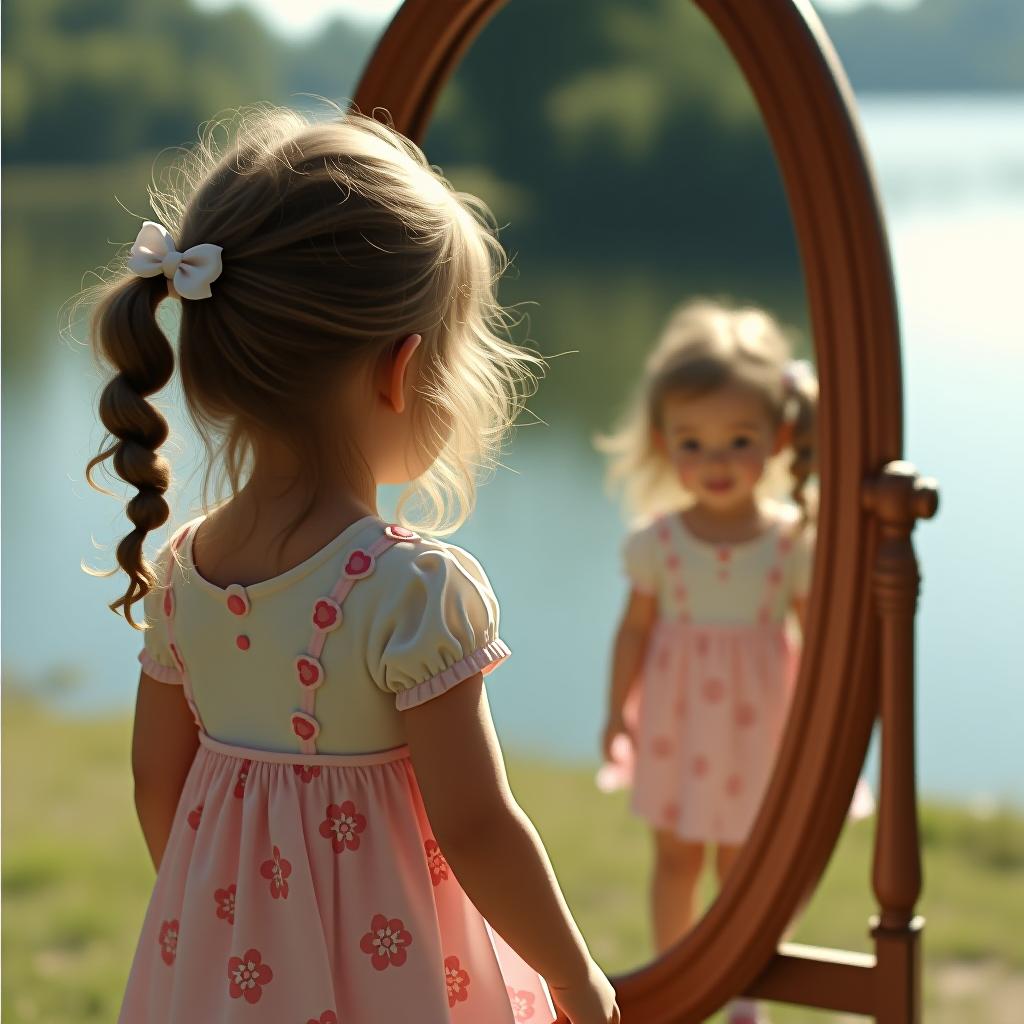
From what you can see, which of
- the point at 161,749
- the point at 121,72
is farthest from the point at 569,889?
the point at 121,72

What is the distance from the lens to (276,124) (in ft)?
2.66

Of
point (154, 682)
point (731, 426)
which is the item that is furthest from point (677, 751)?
point (154, 682)

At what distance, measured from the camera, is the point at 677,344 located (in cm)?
148

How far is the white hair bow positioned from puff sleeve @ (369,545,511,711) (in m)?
0.19

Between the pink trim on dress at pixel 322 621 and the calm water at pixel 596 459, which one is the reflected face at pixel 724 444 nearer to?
the calm water at pixel 596 459

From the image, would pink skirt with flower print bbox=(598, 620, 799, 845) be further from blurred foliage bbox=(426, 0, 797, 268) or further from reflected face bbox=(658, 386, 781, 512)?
blurred foliage bbox=(426, 0, 797, 268)

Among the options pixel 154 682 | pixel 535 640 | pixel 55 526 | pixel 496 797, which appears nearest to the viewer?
pixel 496 797

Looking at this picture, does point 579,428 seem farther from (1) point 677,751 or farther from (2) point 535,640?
(2) point 535,640

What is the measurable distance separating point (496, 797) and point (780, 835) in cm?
44

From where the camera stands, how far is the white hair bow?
75cm

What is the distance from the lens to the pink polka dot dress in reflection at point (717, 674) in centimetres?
143

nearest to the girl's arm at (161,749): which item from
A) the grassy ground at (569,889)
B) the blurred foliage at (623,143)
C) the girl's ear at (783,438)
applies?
the blurred foliage at (623,143)

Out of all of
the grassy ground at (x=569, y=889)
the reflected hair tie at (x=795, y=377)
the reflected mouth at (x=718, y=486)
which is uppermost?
the reflected hair tie at (x=795, y=377)

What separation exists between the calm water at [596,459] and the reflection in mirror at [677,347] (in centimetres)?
3
